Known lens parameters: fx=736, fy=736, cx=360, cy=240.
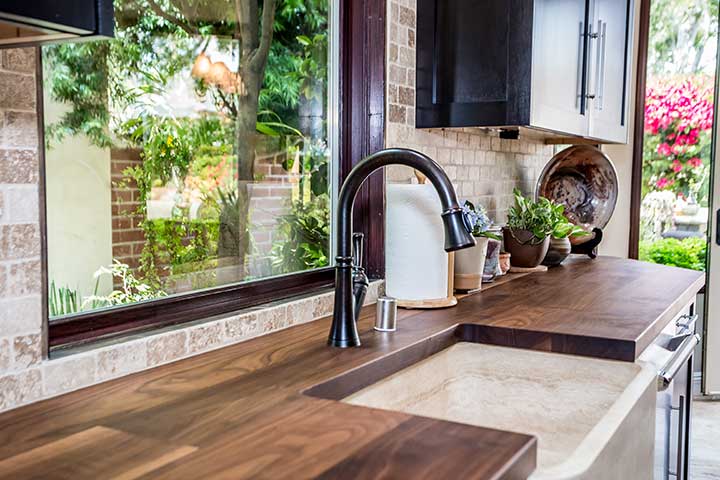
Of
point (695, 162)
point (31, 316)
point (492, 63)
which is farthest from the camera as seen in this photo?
A: point (695, 162)

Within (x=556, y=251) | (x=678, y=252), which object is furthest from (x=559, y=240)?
(x=678, y=252)

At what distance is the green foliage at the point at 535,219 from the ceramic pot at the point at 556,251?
0.54 ft

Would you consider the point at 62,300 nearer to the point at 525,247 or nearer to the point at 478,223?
the point at 478,223

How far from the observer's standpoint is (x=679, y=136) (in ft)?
14.0

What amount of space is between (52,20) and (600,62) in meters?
2.47

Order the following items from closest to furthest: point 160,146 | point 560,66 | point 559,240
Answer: point 160,146, point 560,66, point 559,240

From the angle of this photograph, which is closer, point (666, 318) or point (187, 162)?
point (187, 162)

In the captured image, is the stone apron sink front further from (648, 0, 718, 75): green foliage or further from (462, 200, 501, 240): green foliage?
(648, 0, 718, 75): green foliage

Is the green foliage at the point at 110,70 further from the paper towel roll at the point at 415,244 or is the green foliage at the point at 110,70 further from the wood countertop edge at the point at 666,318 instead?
the wood countertop edge at the point at 666,318

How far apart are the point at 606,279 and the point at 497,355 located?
1.02 metres

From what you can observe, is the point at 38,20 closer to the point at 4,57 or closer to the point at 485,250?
the point at 4,57

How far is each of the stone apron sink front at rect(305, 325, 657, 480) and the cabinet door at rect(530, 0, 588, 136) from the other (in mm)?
831

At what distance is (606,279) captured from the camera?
2.59 meters

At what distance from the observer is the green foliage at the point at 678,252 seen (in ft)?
13.9
